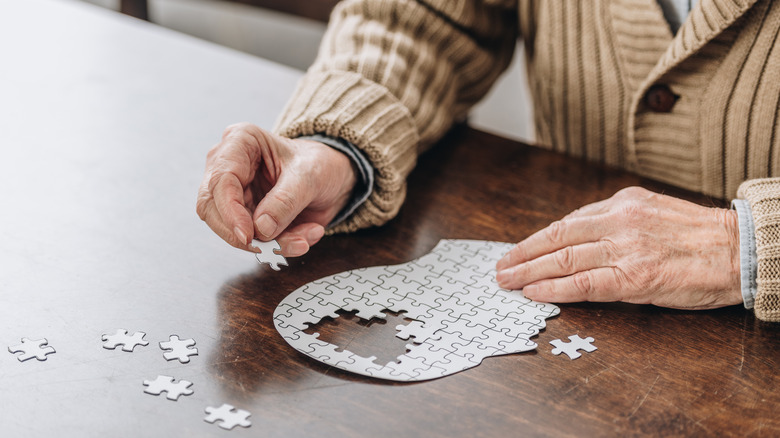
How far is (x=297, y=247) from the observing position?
1.11 meters

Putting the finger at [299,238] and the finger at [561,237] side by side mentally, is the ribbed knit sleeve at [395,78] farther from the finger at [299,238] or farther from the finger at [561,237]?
the finger at [561,237]

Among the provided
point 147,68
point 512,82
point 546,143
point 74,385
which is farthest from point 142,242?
point 512,82

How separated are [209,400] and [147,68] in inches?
51.7

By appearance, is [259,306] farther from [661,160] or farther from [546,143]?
[546,143]

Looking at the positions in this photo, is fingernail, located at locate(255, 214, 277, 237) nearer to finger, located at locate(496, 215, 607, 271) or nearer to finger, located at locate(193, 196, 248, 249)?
finger, located at locate(193, 196, 248, 249)


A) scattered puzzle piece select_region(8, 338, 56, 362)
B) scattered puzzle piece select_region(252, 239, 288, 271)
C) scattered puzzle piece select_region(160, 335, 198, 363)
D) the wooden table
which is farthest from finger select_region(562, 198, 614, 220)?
scattered puzzle piece select_region(8, 338, 56, 362)

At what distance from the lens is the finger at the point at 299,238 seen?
3.65ft

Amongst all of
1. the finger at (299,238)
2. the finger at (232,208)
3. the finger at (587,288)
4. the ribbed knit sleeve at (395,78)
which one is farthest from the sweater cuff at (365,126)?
the finger at (587,288)

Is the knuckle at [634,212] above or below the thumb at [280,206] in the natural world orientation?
above

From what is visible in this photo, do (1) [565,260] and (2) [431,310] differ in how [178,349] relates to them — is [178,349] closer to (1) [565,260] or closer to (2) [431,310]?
Result: (2) [431,310]

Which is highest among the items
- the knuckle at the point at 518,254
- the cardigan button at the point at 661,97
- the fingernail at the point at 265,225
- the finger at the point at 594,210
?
the cardigan button at the point at 661,97

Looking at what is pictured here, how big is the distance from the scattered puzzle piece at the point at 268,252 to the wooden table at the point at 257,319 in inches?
1.2

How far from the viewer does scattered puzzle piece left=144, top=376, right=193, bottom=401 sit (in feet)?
2.80

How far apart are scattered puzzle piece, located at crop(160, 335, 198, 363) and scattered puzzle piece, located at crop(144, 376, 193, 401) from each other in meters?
0.04
